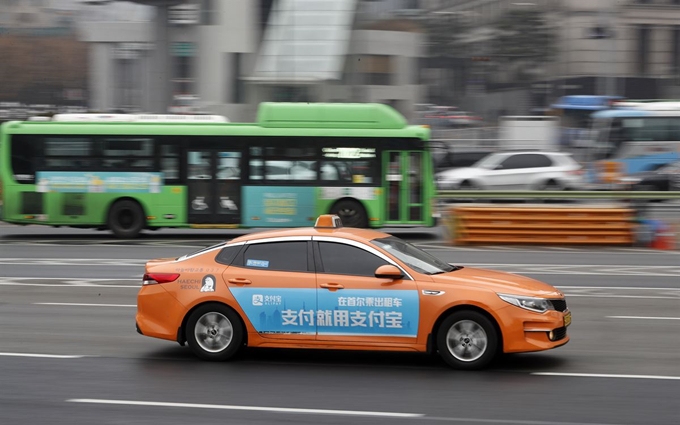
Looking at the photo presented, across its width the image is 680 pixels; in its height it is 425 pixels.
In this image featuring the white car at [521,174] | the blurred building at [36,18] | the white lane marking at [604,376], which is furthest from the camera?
the blurred building at [36,18]

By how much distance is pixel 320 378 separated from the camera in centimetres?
823

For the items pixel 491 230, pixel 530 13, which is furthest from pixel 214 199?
pixel 530 13

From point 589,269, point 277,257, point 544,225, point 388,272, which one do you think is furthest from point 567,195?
point 388,272

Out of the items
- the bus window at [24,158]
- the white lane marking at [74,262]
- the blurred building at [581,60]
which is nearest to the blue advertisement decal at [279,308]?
the white lane marking at [74,262]

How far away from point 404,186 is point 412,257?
13198 mm

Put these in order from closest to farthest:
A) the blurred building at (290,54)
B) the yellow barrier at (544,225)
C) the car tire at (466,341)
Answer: the car tire at (466,341) < the yellow barrier at (544,225) < the blurred building at (290,54)

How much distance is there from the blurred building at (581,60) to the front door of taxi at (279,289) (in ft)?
187

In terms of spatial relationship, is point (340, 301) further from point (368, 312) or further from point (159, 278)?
point (159, 278)

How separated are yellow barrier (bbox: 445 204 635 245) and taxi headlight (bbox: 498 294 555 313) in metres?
12.6

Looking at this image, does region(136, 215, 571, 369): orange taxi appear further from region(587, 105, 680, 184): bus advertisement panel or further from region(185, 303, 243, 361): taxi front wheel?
region(587, 105, 680, 184): bus advertisement panel

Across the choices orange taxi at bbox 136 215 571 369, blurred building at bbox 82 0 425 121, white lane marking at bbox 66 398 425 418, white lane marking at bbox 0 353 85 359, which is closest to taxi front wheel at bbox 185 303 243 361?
orange taxi at bbox 136 215 571 369

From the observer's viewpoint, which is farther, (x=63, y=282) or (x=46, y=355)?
(x=63, y=282)

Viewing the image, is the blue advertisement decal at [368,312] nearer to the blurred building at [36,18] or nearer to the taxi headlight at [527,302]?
the taxi headlight at [527,302]

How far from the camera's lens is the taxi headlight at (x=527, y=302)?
8.30m
